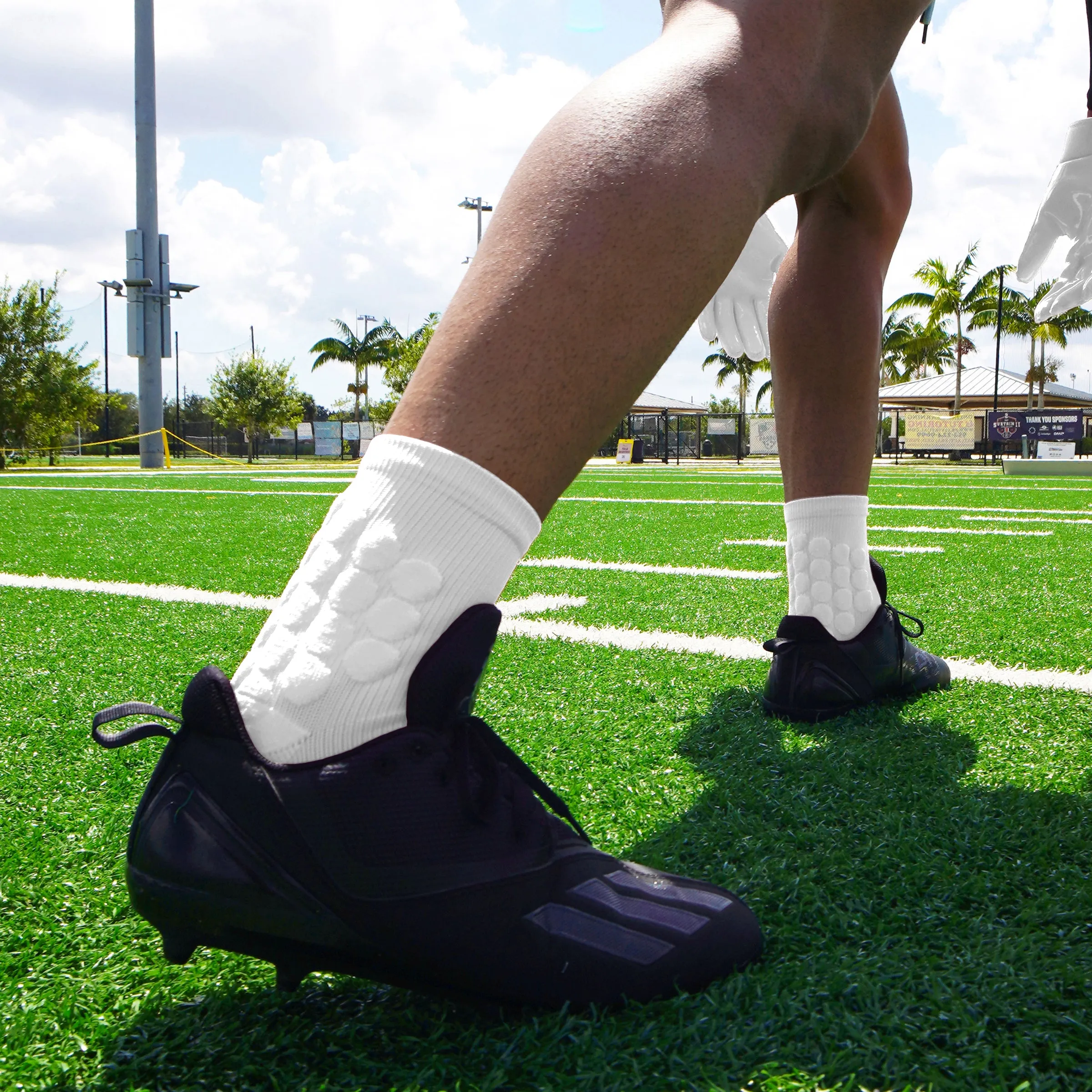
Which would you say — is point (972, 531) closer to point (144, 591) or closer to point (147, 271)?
point (144, 591)

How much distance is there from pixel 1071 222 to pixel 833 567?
2.40 feet

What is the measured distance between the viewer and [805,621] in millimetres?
1729

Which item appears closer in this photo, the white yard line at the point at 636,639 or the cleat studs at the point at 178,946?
the cleat studs at the point at 178,946

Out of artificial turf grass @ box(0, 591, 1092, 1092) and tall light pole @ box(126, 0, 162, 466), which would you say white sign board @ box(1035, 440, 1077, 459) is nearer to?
tall light pole @ box(126, 0, 162, 466)

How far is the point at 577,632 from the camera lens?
7.95 ft

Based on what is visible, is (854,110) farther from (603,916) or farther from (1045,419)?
(1045,419)

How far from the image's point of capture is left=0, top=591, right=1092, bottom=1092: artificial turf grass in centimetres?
73

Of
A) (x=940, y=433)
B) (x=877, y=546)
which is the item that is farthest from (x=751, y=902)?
(x=940, y=433)

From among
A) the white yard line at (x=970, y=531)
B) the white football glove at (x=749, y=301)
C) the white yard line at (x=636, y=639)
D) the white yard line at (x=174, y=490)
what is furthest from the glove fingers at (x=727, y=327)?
the white yard line at (x=174, y=490)

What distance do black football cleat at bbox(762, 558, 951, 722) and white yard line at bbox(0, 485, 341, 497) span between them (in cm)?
701

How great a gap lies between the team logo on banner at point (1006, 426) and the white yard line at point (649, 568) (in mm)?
26426

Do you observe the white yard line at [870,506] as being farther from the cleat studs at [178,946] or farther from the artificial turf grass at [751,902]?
the cleat studs at [178,946]

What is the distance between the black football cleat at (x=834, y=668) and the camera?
1676 millimetres

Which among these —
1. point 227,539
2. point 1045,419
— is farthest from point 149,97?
point 1045,419
